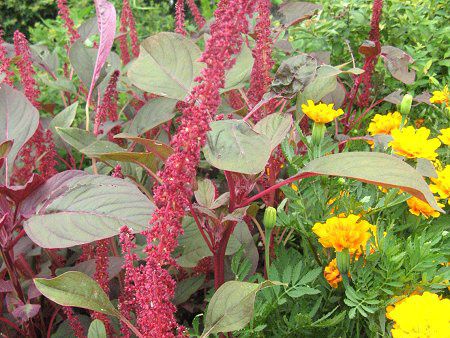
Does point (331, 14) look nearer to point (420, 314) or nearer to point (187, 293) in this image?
point (187, 293)

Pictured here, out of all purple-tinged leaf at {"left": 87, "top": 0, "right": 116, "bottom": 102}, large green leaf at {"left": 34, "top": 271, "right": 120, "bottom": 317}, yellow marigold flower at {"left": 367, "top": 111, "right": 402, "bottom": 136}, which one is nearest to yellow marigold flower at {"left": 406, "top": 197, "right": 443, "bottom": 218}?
yellow marigold flower at {"left": 367, "top": 111, "right": 402, "bottom": 136}

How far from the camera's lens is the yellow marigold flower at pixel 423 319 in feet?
2.44

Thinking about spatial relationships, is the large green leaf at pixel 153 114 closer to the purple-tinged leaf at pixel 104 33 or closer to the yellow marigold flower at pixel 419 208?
the purple-tinged leaf at pixel 104 33

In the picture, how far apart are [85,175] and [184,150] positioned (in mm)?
356

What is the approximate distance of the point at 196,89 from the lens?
671 mm

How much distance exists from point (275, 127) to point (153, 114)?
0.34 m

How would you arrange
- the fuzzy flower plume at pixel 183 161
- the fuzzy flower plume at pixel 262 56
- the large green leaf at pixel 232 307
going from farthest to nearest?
1. the fuzzy flower plume at pixel 262 56
2. the large green leaf at pixel 232 307
3. the fuzzy flower plume at pixel 183 161

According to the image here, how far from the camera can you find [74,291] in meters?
0.77

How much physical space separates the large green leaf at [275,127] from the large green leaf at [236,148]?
134 mm

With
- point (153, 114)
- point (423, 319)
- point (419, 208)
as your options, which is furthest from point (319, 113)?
point (423, 319)

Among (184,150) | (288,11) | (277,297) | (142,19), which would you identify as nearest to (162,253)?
(184,150)

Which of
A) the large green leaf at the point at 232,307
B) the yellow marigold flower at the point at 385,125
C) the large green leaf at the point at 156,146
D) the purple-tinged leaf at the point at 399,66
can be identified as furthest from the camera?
the purple-tinged leaf at the point at 399,66

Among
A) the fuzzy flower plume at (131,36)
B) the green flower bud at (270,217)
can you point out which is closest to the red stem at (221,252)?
the green flower bud at (270,217)

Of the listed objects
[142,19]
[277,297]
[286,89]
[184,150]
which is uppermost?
[184,150]
